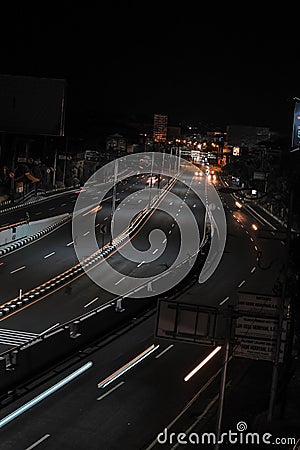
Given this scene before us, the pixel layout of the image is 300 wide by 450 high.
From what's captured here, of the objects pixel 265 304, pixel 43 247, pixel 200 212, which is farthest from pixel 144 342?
pixel 200 212

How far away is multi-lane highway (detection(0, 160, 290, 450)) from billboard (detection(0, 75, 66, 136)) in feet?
51.7

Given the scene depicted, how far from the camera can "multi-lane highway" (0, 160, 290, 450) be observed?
50.1 feet

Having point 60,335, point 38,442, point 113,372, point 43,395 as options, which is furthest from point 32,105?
point 38,442

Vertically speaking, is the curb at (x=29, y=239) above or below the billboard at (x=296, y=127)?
below

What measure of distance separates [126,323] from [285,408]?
30.2 feet

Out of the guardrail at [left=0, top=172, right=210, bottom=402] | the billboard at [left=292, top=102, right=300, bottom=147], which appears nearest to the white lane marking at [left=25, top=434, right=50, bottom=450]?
the guardrail at [left=0, top=172, right=210, bottom=402]

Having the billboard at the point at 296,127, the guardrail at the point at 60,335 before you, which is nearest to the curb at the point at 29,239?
the guardrail at the point at 60,335

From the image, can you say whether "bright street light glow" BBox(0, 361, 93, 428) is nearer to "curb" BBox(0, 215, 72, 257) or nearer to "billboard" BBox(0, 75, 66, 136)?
"curb" BBox(0, 215, 72, 257)

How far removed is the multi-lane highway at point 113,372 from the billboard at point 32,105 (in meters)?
15.8

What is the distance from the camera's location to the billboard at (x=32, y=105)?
52.0 metres

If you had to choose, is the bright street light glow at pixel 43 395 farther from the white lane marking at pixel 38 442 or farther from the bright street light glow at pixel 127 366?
the white lane marking at pixel 38 442

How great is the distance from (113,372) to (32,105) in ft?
118

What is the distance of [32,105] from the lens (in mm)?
52625

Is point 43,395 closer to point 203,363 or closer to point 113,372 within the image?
point 113,372
